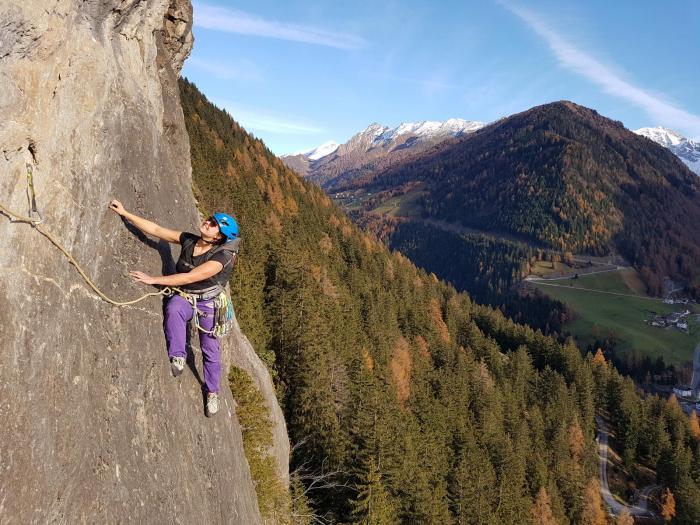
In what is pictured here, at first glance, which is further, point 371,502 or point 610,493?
point 610,493

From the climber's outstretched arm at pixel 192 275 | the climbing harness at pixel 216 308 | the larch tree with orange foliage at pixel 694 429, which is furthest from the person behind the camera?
the larch tree with orange foliage at pixel 694 429

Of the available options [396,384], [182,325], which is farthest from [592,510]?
[182,325]

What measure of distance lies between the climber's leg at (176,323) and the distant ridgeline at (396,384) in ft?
63.1

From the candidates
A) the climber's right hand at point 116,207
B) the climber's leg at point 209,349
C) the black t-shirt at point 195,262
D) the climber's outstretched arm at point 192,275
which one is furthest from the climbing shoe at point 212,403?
the climber's right hand at point 116,207

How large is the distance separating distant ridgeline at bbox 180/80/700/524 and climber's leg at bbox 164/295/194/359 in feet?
63.1

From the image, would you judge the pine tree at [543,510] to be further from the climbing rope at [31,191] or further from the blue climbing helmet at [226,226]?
the climbing rope at [31,191]

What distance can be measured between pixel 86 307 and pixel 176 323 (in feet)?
6.52

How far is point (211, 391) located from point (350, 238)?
92987 mm

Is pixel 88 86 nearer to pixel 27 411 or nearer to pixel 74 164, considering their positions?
pixel 74 164

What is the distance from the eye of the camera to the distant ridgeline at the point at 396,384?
102ft

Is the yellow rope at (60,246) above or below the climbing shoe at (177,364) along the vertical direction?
above

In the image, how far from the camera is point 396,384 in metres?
61.3

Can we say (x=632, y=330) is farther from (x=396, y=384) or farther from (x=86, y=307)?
(x=86, y=307)

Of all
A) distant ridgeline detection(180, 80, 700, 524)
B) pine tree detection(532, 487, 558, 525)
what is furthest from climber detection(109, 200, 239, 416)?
pine tree detection(532, 487, 558, 525)
